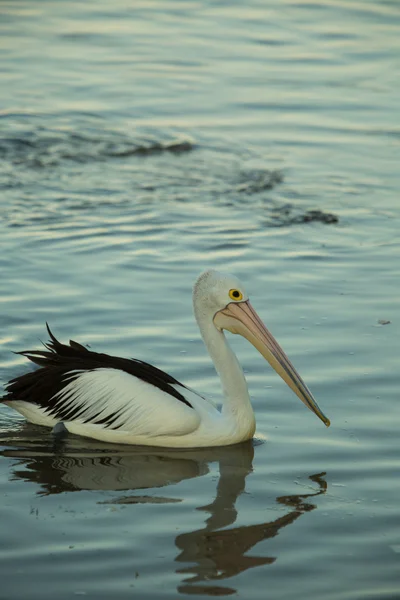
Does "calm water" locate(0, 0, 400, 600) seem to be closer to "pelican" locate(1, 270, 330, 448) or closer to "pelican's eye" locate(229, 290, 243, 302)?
"pelican" locate(1, 270, 330, 448)

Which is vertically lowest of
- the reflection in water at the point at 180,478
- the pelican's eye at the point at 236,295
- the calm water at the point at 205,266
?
the reflection in water at the point at 180,478

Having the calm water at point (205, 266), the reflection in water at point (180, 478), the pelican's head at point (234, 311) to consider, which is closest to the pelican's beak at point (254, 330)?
the pelican's head at point (234, 311)

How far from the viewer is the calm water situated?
4.60 meters

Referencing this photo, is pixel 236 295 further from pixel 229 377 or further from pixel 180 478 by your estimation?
pixel 180 478

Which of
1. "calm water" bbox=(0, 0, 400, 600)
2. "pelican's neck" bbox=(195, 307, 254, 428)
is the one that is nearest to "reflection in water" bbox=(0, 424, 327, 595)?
"calm water" bbox=(0, 0, 400, 600)

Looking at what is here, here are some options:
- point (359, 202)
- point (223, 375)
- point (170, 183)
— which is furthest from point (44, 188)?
point (223, 375)

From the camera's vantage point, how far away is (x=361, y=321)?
23.5 feet

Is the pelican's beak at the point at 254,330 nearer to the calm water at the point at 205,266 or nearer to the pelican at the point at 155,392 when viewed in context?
the pelican at the point at 155,392

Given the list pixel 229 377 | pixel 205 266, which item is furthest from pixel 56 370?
pixel 205 266

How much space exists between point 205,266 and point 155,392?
256 centimetres

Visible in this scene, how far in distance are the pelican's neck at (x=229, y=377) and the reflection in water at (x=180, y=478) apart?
0.16m

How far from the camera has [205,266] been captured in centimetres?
820

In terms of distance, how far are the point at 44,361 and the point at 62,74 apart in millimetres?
8126

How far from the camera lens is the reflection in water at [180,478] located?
14.8 feet
